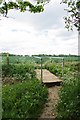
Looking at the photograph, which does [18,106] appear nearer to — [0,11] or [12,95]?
[12,95]

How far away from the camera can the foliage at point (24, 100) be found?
41.2 feet

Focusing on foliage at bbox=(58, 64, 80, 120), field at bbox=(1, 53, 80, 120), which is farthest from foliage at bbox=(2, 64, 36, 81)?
foliage at bbox=(58, 64, 80, 120)

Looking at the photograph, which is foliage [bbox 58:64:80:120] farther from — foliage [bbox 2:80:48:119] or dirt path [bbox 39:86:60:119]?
foliage [bbox 2:80:48:119]

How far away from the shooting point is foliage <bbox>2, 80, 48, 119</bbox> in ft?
41.2

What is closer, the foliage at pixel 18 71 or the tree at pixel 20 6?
the tree at pixel 20 6

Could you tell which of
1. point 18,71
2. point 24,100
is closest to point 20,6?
point 24,100

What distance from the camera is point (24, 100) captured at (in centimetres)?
1373

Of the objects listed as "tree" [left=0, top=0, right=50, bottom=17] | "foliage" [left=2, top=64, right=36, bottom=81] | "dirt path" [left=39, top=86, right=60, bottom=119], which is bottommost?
"dirt path" [left=39, top=86, right=60, bottom=119]

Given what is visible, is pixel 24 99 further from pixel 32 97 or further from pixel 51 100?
pixel 51 100

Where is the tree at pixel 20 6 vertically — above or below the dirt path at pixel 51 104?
above

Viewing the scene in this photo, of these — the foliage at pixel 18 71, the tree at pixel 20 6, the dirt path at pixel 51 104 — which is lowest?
the dirt path at pixel 51 104

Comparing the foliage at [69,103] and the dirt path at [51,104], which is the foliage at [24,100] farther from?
the foliage at [69,103]

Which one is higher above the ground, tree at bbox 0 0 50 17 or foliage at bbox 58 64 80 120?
tree at bbox 0 0 50 17

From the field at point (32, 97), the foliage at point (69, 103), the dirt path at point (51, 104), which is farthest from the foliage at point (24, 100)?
the foliage at point (69, 103)
